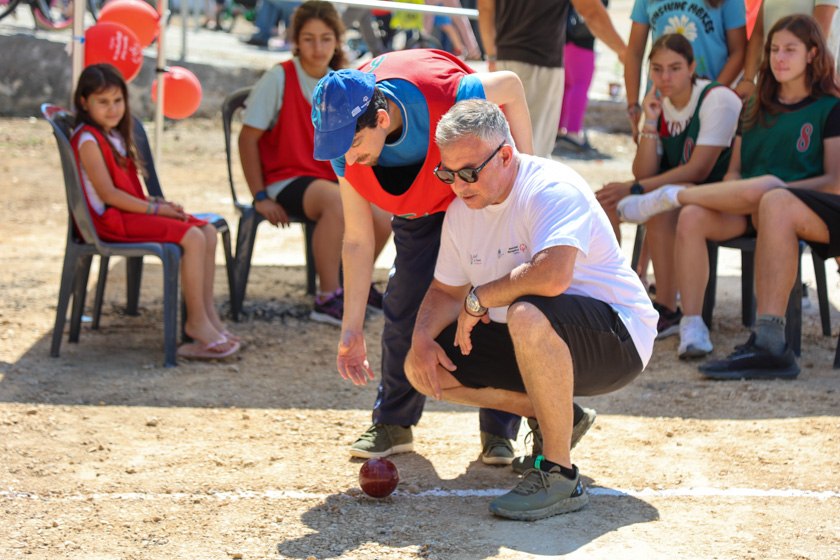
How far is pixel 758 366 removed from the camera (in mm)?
4297

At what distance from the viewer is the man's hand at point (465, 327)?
2.95 m

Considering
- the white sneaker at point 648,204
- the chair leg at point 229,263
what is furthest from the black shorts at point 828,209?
the chair leg at point 229,263

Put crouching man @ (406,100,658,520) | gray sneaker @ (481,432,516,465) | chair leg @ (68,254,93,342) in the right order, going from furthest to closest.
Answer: chair leg @ (68,254,93,342) < gray sneaker @ (481,432,516,465) < crouching man @ (406,100,658,520)

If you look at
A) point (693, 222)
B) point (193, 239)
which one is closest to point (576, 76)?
point (693, 222)

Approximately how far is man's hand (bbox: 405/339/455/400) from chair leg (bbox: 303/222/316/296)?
250 cm

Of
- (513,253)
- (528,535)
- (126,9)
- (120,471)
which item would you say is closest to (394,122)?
(513,253)

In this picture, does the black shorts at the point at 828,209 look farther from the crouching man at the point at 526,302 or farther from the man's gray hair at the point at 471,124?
the man's gray hair at the point at 471,124

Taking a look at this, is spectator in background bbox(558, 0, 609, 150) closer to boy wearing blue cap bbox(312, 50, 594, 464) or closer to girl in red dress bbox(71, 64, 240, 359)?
girl in red dress bbox(71, 64, 240, 359)

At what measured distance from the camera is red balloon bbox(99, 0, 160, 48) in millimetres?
5805

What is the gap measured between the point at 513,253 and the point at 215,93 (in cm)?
896

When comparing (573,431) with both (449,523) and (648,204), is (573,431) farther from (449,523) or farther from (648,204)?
(648,204)

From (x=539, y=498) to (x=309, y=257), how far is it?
3140mm

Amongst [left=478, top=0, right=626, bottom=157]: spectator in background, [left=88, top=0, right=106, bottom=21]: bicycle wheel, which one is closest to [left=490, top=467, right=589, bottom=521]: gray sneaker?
[left=478, top=0, right=626, bottom=157]: spectator in background

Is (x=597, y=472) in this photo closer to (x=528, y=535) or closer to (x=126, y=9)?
(x=528, y=535)
